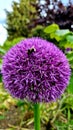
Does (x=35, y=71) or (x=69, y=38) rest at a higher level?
(x=69, y=38)

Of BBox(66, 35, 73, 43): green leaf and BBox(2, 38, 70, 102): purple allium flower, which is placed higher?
BBox(66, 35, 73, 43): green leaf

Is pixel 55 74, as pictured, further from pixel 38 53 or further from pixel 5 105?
pixel 5 105

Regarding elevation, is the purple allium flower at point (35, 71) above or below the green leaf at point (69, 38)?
below

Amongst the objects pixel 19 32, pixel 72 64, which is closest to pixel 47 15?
pixel 19 32

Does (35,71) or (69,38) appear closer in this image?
(35,71)

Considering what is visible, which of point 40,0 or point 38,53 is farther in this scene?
point 40,0

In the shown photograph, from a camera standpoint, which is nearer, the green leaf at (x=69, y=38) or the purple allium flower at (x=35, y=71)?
the purple allium flower at (x=35, y=71)

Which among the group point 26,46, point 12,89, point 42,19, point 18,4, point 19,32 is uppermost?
point 18,4

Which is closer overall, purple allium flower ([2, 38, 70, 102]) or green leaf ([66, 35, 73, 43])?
purple allium flower ([2, 38, 70, 102])
